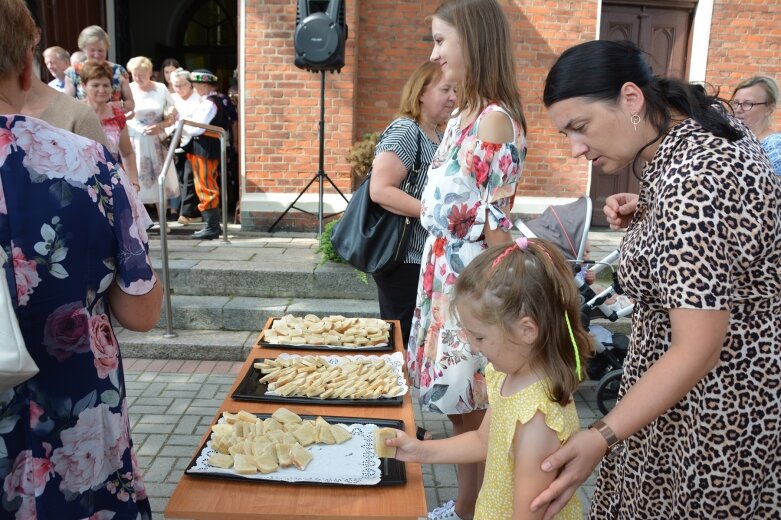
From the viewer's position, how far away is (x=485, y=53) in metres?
2.43

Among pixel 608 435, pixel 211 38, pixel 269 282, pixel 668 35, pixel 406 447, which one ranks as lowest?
pixel 269 282

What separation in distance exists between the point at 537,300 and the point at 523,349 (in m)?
0.13

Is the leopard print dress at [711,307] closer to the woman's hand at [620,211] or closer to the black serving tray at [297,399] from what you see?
the woman's hand at [620,211]

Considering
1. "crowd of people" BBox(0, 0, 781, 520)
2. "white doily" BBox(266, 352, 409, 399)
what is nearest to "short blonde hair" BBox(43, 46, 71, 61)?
"white doily" BBox(266, 352, 409, 399)

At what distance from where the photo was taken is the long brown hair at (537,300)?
5.29 ft

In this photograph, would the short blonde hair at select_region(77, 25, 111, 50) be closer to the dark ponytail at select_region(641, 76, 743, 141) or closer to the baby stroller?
the baby stroller

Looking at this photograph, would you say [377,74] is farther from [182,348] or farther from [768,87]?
[768,87]

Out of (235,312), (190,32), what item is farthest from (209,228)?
(190,32)

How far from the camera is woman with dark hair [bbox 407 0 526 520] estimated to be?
7.82ft

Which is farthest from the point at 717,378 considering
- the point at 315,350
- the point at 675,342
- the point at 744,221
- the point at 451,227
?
the point at 315,350

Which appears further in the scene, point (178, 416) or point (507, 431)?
point (178, 416)

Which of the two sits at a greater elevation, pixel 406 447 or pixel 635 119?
pixel 635 119

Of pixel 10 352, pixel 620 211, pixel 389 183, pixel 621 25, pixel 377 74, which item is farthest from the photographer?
pixel 621 25

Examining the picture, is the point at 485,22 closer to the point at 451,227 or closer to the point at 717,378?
the point at 451,227
